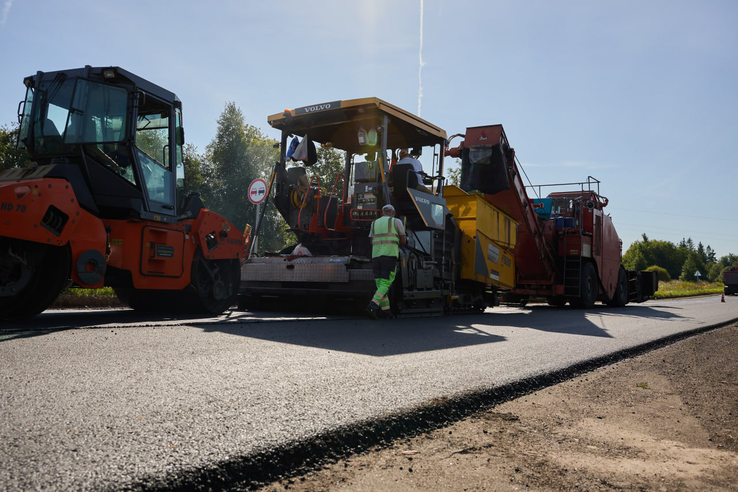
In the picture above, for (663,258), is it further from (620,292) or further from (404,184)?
(404,184)

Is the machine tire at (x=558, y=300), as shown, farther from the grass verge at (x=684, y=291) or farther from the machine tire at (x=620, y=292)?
the grass verge at (x=684, y=291)

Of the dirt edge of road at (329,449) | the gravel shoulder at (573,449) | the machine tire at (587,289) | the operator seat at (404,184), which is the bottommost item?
the gravel shoulder at (573,449)

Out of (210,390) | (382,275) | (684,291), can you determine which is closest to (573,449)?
(210,390)

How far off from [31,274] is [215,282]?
8.82 feet

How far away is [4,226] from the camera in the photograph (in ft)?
16.0

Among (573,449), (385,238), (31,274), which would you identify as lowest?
(573,449)

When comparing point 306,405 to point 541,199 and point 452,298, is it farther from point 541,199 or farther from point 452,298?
point 541,199

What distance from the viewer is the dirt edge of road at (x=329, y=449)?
1.87 metres

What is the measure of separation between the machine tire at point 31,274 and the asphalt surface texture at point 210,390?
207mm

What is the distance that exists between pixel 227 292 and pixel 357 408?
5602 millimetres

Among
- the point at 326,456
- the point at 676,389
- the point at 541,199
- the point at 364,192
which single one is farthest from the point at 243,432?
the point at 541,199

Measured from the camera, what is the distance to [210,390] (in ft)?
9.49

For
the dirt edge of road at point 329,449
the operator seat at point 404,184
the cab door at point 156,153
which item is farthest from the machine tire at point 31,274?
the operator seat at point 404,184

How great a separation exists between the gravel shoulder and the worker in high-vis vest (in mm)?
3652
